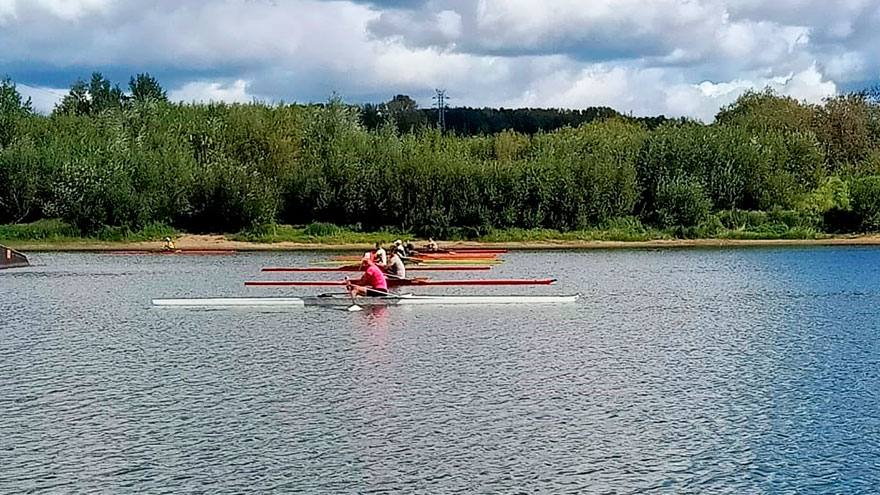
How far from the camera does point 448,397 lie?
1852 centimetres

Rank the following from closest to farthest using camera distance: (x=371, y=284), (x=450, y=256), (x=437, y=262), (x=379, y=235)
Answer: (x=371, y=284) → (x=437, y=262) → (x=450, y=256) → (x=379, y=235)

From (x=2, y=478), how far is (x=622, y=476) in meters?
6.90

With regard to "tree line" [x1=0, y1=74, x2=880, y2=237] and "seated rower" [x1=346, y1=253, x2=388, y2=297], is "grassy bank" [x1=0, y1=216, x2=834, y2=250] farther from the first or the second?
"seated rower" [x1=346, y1=253, x2=388, y2=297]

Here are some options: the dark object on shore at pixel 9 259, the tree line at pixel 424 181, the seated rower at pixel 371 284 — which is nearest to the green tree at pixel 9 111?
the tree line at pixel 424 181

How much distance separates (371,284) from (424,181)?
111 ft

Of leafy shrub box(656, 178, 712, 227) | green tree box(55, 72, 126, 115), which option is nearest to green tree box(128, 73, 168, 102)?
green tree box(55, 72, 126, 115)

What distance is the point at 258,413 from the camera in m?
17.4

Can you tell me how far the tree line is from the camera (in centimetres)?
6175

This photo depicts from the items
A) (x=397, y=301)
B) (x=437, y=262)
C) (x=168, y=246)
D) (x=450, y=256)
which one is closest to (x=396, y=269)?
(x=397, y=301)

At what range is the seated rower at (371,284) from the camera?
2927 cm

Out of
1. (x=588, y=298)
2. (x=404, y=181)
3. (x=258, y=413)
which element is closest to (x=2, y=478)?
(x=258, y=413)

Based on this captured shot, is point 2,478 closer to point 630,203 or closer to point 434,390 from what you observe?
point 434,390

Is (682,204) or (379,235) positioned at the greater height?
(682,204)

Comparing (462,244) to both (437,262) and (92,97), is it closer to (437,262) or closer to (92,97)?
(437,262)
